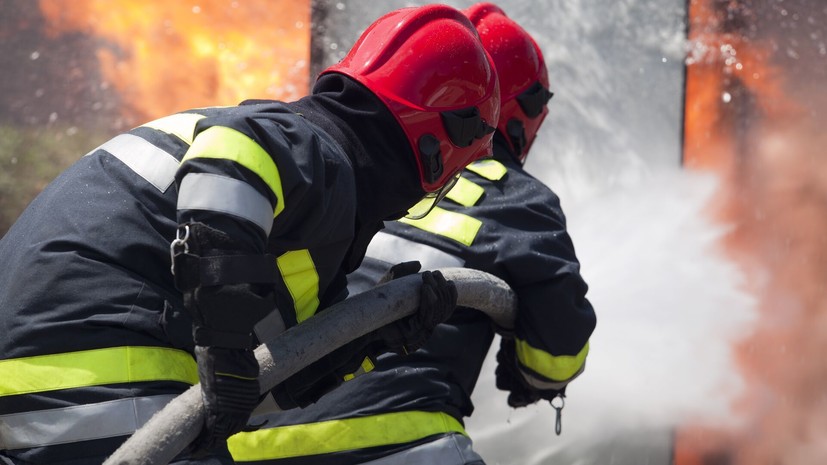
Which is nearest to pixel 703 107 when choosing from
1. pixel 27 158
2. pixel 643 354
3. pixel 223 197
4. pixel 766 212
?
pixel 766 212

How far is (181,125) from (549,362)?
4.78 ft

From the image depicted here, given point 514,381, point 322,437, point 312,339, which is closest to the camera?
point 312,339

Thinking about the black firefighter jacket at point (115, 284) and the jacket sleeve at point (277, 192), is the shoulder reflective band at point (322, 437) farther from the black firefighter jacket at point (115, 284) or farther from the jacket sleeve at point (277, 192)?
the black firefighter jacket at point (115, 284)

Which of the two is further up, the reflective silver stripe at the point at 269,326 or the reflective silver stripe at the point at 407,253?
the reflective silver stripe at the point at 269,326

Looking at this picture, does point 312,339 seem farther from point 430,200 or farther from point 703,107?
point 703,107

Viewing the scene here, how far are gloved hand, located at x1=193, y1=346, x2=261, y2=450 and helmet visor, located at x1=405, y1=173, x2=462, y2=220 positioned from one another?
0.75 meters

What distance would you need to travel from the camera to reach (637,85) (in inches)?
207

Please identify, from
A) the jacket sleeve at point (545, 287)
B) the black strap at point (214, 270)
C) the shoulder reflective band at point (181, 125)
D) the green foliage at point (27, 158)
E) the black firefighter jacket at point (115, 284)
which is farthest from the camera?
the green foliage at point (27, 158)

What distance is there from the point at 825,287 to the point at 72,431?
4043mm

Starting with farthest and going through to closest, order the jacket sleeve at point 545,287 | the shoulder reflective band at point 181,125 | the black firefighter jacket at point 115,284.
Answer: the jacket sleeve at point 545,287 → the shoulder reflective band at point 181,125 → the black firefighter jacket at point 115,284

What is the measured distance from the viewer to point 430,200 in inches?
105

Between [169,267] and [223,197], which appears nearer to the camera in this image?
→ [223,197]

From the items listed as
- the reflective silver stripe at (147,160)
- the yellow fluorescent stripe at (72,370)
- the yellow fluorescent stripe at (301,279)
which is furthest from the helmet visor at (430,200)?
the yellow fluorescent stripe at (72,370)

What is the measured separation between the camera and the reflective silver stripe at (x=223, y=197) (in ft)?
5.81
